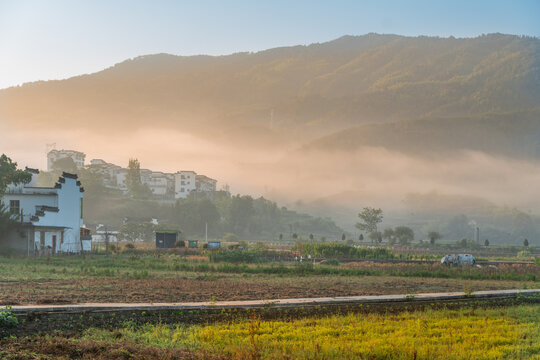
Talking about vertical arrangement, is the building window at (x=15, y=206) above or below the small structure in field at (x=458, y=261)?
above

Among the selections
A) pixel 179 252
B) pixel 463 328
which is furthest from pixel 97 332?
pixel 179 252

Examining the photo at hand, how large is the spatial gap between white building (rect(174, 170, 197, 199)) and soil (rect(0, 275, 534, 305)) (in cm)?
14860

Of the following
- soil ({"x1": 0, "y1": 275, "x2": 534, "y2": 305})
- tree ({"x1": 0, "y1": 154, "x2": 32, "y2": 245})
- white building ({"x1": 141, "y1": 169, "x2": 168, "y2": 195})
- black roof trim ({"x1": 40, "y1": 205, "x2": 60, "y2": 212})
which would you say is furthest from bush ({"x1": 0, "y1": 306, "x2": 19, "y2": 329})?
white building ({"x1": 141, "y1": 169, "x2": 168, "y2": 195})

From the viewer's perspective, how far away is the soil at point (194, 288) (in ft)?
73.3

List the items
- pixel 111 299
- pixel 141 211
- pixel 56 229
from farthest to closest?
1. pixel 141 211
2. pixel 56 229
3. pixel 111 299

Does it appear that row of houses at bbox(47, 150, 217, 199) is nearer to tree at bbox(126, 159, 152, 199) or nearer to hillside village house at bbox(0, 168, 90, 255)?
tree at bbox(126, 159, 152, 199)

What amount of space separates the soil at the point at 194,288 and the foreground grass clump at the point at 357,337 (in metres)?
5.17

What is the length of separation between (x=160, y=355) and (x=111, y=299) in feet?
31.1

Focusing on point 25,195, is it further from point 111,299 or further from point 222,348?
point 222,348

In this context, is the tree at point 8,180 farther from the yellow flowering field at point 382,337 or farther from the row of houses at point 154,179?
the row of houses at point 154,179

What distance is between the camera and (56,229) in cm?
5719

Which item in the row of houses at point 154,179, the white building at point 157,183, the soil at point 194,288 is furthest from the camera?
the white building at point 157,183

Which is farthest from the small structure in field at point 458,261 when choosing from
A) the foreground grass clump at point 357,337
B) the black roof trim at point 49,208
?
the black roof trim at point 49,208

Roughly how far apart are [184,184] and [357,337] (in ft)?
556
